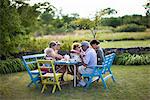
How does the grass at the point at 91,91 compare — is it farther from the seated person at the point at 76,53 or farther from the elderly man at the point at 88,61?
the seated person at the point at 76,53

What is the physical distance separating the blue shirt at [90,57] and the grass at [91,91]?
44 cm

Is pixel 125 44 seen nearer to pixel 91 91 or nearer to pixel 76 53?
pixel 76 53

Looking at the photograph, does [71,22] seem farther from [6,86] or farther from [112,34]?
[6,86]

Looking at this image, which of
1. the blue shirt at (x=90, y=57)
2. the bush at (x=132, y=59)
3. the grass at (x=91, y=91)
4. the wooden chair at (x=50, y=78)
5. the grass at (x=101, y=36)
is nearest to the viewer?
the grass at (x=91, y=91)

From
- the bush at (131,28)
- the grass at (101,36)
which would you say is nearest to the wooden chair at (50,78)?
the grass at (101,36)

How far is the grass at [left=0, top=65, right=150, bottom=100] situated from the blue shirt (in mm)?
437

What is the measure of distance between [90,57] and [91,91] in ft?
2.09

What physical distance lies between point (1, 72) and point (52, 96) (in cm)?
293

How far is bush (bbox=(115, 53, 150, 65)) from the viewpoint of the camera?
8.77m

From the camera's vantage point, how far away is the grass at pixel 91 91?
16.9 feet

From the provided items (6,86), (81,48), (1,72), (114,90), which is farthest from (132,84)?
(1,72)

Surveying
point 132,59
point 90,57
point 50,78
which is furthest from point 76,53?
point 132,59

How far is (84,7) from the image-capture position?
1012 cm

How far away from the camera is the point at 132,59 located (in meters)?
8.82
